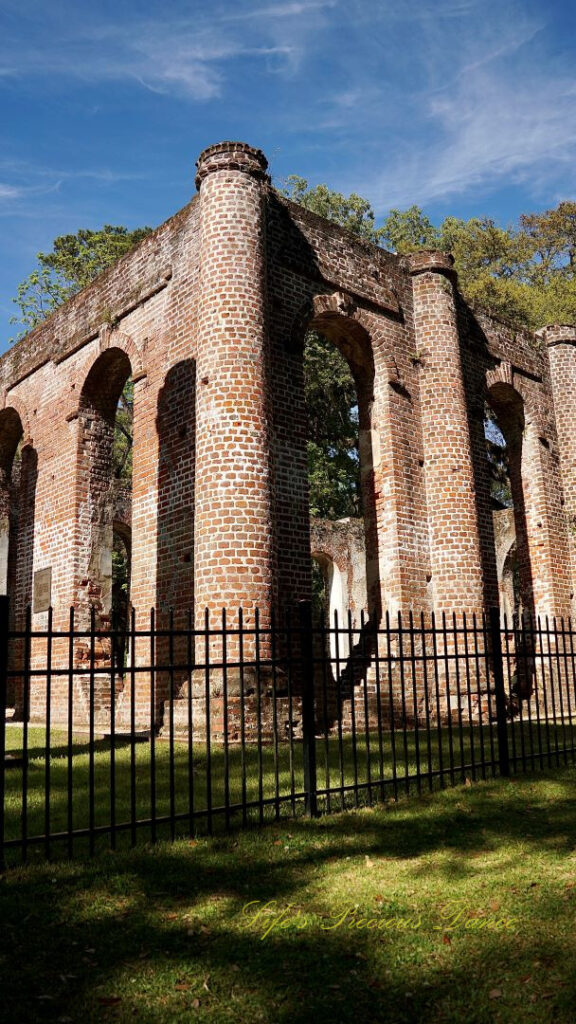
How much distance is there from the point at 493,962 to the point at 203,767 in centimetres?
447

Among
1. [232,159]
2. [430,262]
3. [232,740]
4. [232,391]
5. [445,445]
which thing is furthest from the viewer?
[430,262]

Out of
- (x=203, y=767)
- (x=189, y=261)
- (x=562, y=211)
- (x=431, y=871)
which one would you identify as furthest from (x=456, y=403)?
(x=562, y=211)

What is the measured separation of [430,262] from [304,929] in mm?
13024

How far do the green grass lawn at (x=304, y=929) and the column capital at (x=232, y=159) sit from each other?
930 cm

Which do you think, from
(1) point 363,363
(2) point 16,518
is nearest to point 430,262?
(1) point 363,363

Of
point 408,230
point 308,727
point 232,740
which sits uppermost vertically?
point 408,230

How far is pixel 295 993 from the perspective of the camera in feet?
9.27

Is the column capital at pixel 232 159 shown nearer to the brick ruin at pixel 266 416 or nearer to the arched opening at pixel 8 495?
the brick ruin at pixel 266 416

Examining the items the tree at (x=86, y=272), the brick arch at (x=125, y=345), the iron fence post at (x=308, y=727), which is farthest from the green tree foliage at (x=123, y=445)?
the iron fence post at (x=308, y=727)

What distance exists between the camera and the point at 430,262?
14414 mm

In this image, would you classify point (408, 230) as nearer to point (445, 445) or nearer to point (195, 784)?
point (445, 445)

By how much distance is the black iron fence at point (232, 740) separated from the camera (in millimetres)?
4574

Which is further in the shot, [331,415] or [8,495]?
[331,415]

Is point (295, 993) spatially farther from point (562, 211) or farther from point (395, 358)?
Answer: point (562, 211)
